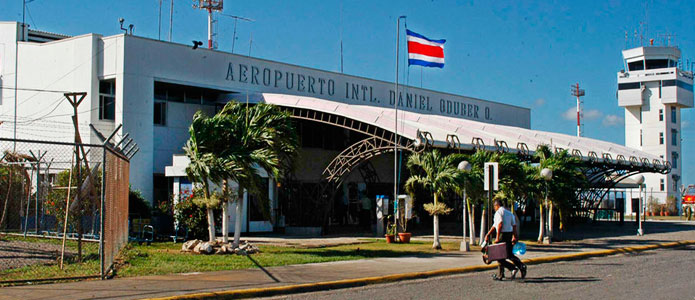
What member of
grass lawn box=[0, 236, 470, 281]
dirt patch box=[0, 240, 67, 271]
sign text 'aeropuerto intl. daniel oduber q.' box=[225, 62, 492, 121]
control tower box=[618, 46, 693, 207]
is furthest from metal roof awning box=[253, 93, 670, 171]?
control tower box=[618, 46, 693, 207]

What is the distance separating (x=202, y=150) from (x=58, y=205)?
7.15 metres

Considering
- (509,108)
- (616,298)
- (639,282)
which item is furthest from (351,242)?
(509,108)

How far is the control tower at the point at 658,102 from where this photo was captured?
85125 mm

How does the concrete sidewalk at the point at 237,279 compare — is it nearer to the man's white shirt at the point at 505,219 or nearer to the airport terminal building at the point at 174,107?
the man's white shirt at the point at 505,219

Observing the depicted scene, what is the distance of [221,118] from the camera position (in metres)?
19.6

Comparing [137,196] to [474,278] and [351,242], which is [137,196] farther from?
[474,278]

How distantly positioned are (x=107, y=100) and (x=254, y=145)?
42.8ft

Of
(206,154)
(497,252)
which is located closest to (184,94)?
(206,154)

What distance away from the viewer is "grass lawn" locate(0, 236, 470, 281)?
14453 millimetres

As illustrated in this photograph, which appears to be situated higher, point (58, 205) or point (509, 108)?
point (509, 108)

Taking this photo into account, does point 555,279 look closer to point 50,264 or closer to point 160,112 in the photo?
point 50,264

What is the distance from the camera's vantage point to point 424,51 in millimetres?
29750

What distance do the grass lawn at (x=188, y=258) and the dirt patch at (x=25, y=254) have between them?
52 centimetres

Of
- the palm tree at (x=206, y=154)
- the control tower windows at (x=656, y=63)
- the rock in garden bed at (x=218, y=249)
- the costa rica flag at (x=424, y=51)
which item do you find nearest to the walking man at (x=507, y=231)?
the rock in garden bed at (x=218, y=249)
